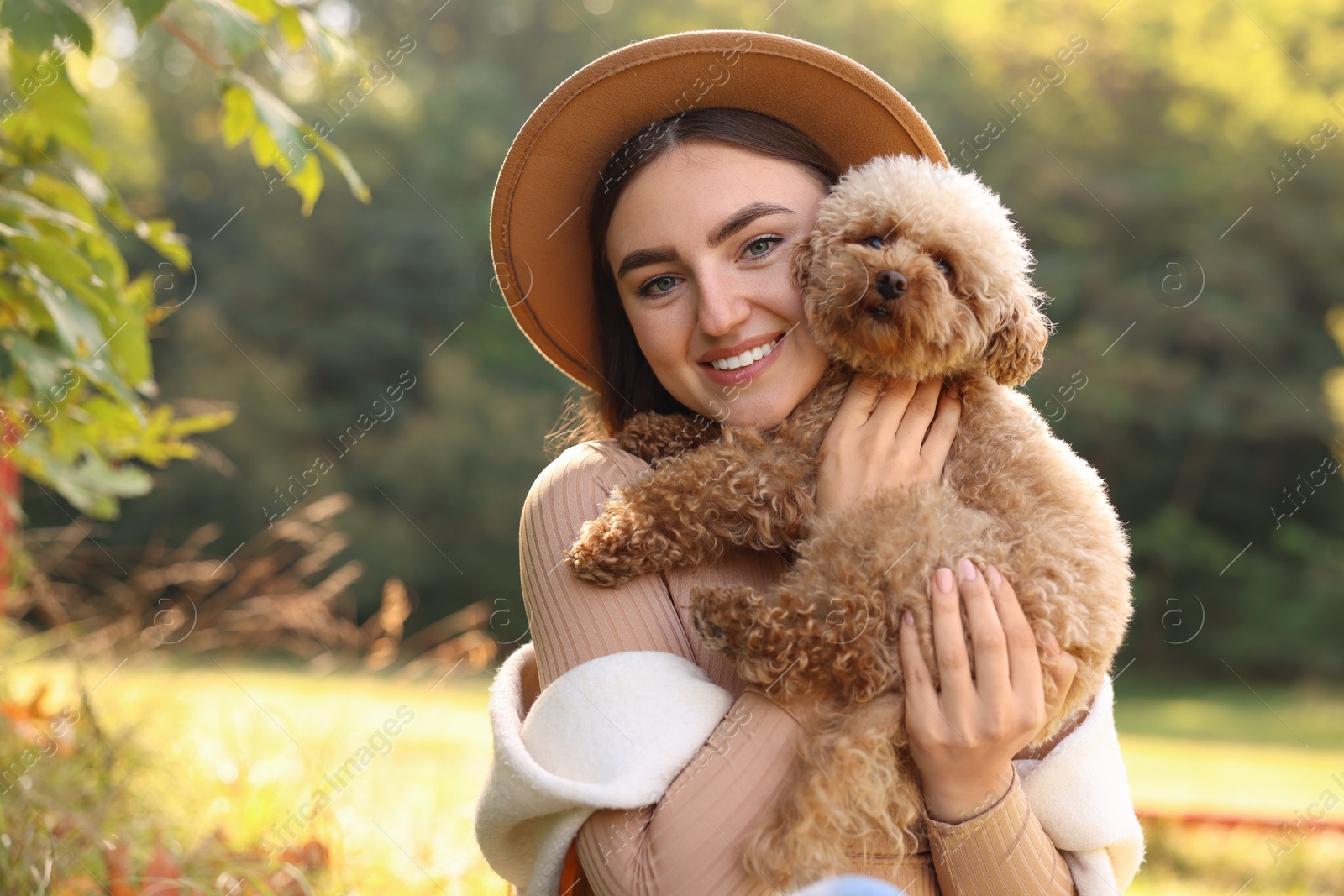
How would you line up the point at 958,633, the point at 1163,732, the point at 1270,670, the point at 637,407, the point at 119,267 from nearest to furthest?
the point at 958,633, the point at 637,407, the point at 119,267, the point at 1163,732, the point at 1270,670

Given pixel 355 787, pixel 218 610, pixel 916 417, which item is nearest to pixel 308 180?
pixel 916 417

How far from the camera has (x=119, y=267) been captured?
269 cm

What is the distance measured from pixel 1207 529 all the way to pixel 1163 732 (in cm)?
566

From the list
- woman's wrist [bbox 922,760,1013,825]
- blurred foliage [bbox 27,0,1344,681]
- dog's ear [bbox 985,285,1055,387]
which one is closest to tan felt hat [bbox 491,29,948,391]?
dog's ear [bbox 985,285,1055,387]

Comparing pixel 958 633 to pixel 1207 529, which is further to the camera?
pixel 1207 529

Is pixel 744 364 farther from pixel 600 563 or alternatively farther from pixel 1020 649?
pixel 1020 649

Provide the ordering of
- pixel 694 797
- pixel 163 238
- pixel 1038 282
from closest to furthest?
pixel 694 797 → pixel 163 238 → pixel 1038 282

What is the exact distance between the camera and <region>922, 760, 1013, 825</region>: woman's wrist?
172 centimetres

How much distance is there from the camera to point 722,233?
2020 mm

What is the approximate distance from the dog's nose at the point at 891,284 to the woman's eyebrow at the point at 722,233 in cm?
25

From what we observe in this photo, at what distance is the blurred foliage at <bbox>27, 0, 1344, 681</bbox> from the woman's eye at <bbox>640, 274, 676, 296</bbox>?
13.2 meters

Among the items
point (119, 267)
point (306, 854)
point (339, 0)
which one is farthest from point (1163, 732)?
point (339, 0)

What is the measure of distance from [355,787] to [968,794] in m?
3.21

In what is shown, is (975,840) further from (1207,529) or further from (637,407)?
(1207,529)
